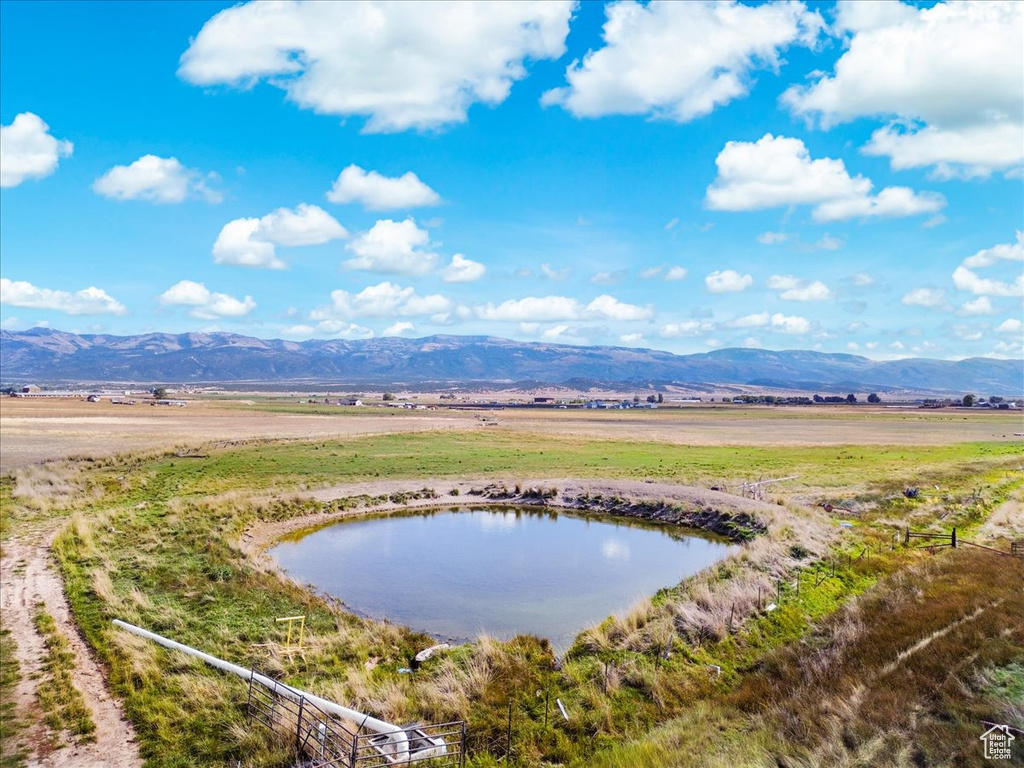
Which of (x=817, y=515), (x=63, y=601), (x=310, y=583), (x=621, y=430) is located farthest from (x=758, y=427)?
(x=63, y=601)

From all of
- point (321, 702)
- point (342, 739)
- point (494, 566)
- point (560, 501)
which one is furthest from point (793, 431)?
point (342, 739)

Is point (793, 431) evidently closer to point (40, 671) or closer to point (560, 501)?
point (560, 501)

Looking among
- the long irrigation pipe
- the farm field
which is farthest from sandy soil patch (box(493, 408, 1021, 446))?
the long irrigation pipe

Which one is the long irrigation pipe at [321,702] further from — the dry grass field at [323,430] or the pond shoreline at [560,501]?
the dry grass field at [323,430]

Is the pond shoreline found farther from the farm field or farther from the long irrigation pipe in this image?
the long irrigation pipe

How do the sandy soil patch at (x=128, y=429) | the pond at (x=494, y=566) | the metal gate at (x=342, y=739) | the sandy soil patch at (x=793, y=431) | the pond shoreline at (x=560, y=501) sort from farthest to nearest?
1. the sandy soil patch at (x=793, y=431)
2. the sandy soil patch at (x=128, y=429)
3. the pond shoreline at (x=560, y=501)
4. the pond at (x=494, y=566)
5. the metal gate at (x=342, y=739)

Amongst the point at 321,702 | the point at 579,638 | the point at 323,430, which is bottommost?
the point at 579,638

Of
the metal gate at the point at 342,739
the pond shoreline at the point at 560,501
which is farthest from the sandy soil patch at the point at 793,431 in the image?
the metal gate at the point at 342,739
